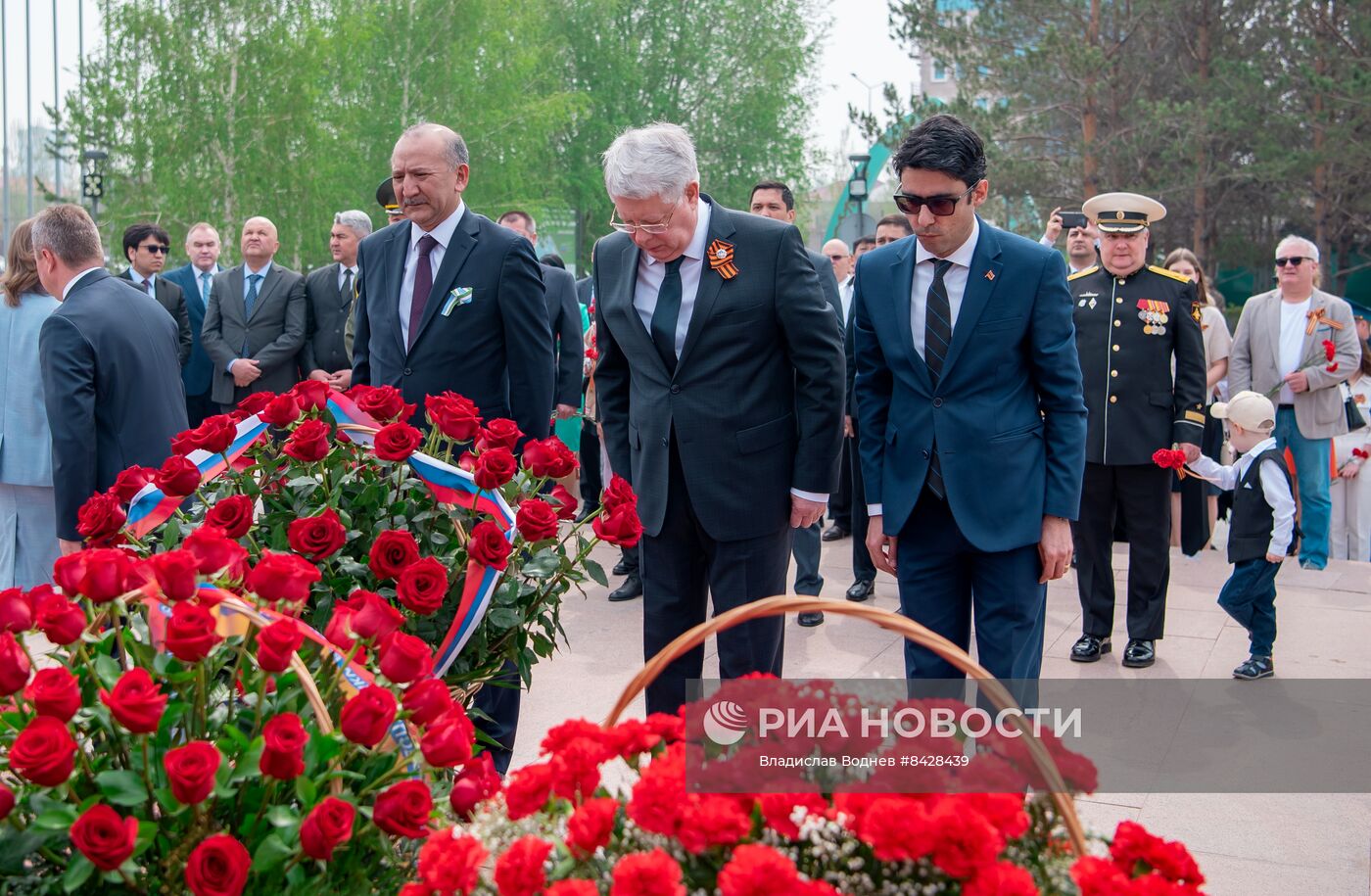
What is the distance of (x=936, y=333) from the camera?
363 centimetres

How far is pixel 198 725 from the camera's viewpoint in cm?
184

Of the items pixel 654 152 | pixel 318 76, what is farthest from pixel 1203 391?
pixel 318 76

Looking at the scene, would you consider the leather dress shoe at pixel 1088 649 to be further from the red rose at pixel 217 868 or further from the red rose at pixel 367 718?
the red rose at pixel 217 868

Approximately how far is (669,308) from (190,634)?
2198mm

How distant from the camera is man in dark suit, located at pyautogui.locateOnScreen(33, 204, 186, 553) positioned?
4.58 m

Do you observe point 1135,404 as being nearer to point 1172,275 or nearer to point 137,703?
point 1172,275

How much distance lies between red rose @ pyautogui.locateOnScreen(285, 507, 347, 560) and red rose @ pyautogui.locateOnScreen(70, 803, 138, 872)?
1009mm

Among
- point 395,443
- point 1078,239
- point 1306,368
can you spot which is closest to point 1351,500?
point 1306,368

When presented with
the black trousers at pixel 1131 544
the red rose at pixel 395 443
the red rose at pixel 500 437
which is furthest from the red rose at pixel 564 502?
the black trousers at pixel 1131 544

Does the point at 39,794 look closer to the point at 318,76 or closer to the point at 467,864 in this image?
the point at 467,864

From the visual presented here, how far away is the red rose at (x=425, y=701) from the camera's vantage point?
184cm

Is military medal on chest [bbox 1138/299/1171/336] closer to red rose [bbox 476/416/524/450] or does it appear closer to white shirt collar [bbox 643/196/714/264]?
white shirt collar [bbox 643/196/714/264]

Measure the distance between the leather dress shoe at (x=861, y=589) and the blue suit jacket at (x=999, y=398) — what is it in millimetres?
3419

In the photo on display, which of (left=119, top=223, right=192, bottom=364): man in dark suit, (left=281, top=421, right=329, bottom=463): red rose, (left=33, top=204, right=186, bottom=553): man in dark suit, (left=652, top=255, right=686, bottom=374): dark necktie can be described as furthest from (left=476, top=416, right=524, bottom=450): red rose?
(left=119, top=223, right=192, bottom=364): man in dark suit
